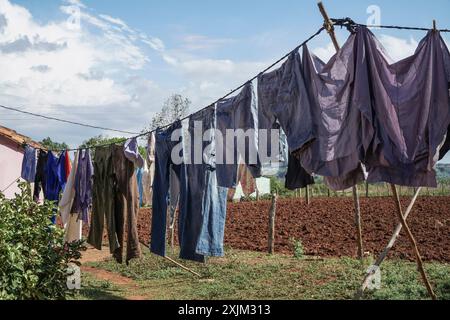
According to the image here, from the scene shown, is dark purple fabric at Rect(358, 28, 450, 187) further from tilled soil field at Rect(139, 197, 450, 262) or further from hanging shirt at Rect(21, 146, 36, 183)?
hanging shirt at Rect(21, 146, 36, 183)

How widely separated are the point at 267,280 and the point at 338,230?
22.4 feet

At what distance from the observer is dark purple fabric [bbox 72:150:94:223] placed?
28.1ft

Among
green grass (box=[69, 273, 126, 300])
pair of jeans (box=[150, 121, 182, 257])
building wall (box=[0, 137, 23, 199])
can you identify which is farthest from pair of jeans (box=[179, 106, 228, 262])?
building wall (box=[0, 137, 23, 199])

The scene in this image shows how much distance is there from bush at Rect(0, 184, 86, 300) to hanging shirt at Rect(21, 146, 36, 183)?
4108 millimetres

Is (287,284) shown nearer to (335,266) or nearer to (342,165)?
(335,266)

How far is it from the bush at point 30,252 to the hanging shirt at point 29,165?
4108 mm

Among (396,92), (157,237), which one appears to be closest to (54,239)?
(157,237)

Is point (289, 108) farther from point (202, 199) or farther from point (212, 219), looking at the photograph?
point (212, 219)

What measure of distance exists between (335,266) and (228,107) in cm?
527

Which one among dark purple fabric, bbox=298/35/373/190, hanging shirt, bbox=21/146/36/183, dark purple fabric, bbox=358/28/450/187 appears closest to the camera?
dark purple fabric, bbox=358/28/450/187

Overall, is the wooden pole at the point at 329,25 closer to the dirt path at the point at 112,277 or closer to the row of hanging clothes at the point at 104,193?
the row of hanging clothes at the point at 104,193

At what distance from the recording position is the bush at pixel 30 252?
5.08 metres

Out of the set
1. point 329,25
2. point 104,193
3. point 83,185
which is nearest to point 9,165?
point 83,185

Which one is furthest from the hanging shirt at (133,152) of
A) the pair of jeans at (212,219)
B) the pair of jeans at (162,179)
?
the pair of jeans at (212,219)
